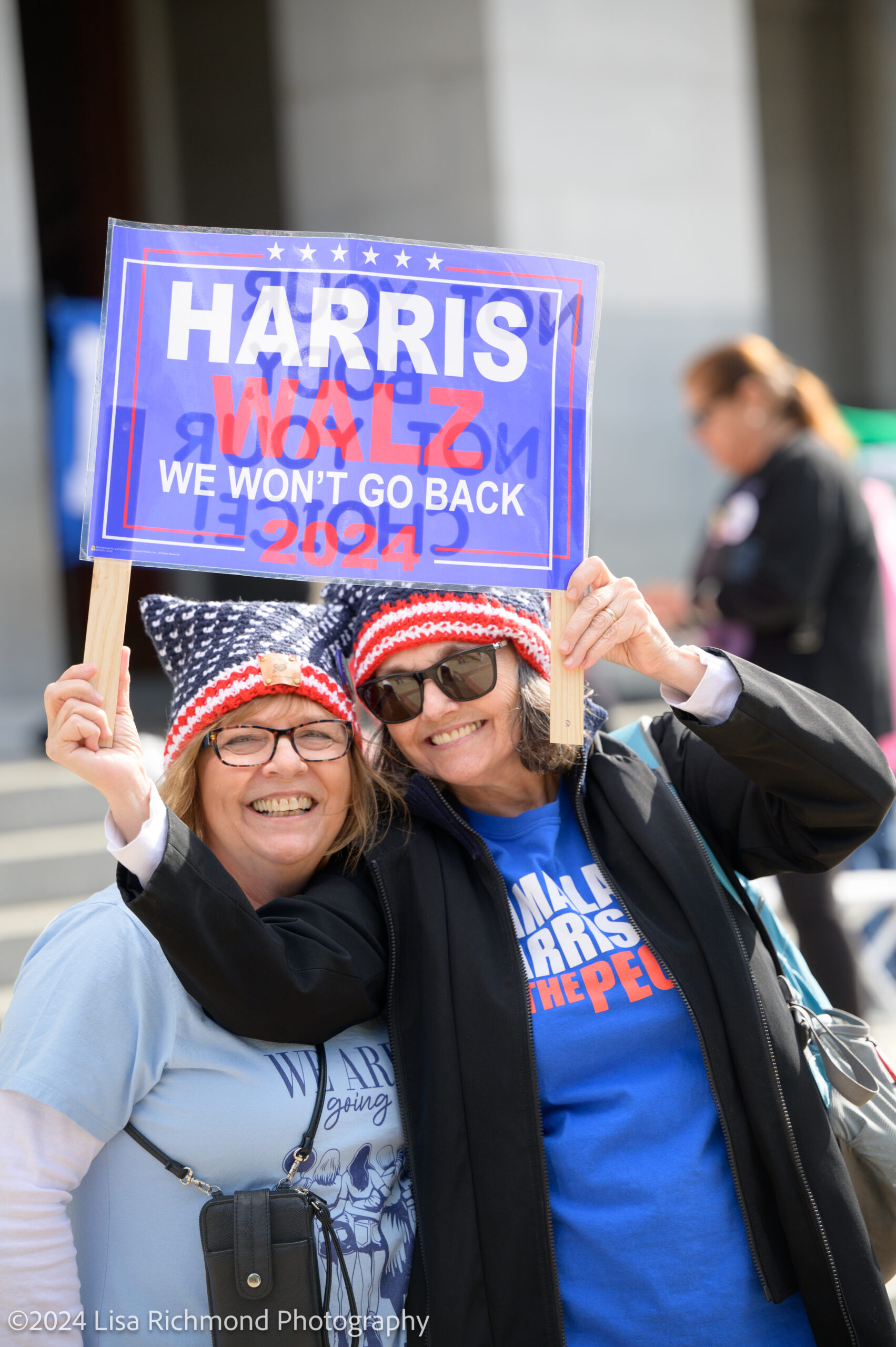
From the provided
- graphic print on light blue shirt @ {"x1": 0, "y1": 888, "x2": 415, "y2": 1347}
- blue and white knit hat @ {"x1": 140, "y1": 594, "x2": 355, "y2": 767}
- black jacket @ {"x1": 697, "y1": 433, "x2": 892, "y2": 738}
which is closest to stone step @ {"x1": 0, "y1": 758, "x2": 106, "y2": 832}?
black jacket @ {"x1": 697, "y1": 433, "x2": 892, "y2": 738}

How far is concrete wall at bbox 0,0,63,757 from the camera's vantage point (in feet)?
18.1

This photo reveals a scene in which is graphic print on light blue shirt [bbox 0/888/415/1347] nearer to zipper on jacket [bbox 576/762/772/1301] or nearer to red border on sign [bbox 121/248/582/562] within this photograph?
zipper on jacket [bbox 576/762/772/1301]

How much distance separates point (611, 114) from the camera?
271 inches

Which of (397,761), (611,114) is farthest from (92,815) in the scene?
(611,114)

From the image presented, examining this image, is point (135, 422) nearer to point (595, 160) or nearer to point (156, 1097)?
point (156, 1097)

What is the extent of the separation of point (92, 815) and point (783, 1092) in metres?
3.79

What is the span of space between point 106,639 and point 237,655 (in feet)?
1.04

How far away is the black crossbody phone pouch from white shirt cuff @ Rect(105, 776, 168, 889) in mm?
507

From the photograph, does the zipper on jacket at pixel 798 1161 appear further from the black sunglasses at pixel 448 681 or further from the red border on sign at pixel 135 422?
the red border on sign at pixel 135 422

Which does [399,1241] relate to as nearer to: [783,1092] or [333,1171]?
[333,1171]

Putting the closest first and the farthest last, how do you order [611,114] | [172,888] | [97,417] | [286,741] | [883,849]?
[172,888]
[97,417]
[286,741]
[883,849]
[611,114]

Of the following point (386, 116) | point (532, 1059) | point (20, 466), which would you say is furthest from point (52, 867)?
point (386, 116)

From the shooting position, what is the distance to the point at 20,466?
5.71 meters

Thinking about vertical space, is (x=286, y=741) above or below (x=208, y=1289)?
above
